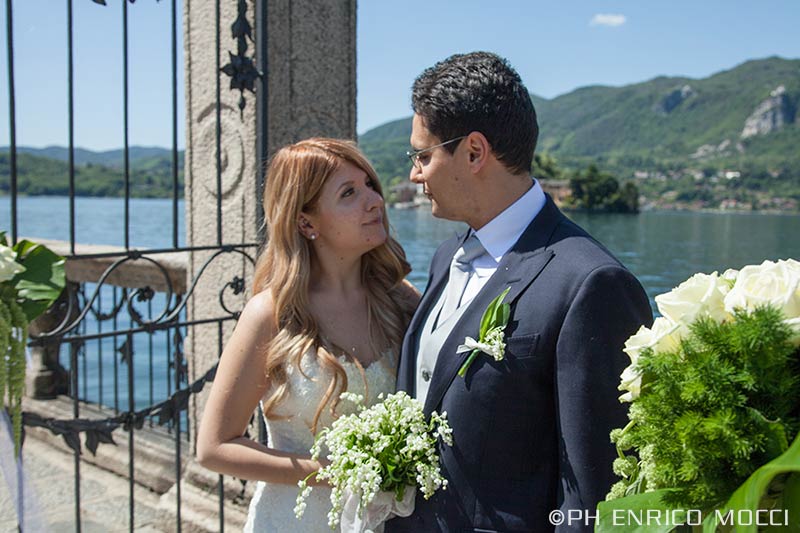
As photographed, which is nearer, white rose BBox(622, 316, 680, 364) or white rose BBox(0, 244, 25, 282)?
white rose BBox(622, 316, 680, 364)

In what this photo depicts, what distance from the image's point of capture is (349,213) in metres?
2.54

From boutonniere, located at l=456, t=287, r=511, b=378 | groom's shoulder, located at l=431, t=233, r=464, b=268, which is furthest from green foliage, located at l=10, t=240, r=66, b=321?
groom's shoulder, located at l=431, t=233, r=464, b=268

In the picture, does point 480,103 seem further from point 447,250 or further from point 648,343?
point 648,343

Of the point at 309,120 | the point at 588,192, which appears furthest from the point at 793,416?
the point at 588,192

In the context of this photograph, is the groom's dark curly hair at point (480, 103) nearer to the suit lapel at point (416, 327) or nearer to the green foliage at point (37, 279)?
the suit lapel at point (416, 327)

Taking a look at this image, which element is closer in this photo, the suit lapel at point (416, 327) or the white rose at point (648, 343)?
the white rose at point (648, 343)

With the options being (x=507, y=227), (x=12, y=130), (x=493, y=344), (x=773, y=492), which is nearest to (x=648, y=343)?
(x=773, y=492)

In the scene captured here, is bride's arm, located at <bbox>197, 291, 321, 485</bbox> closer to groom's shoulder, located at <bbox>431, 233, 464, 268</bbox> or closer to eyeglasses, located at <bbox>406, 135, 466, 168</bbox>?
groom's shoulder, located at <bbox>431, 233, 464, 268</bbox>

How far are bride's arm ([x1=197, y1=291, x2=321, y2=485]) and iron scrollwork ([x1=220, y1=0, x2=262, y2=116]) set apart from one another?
138 cm

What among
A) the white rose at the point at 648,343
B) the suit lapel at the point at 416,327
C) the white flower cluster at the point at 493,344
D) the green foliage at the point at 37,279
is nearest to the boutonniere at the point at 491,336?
the white flower cluster at the point at 493,344

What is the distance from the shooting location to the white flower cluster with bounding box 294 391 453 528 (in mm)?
1859

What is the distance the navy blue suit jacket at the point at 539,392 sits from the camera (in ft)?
5.70

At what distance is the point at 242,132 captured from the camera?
3.43 metres

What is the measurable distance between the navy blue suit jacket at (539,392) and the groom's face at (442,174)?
0.23m
